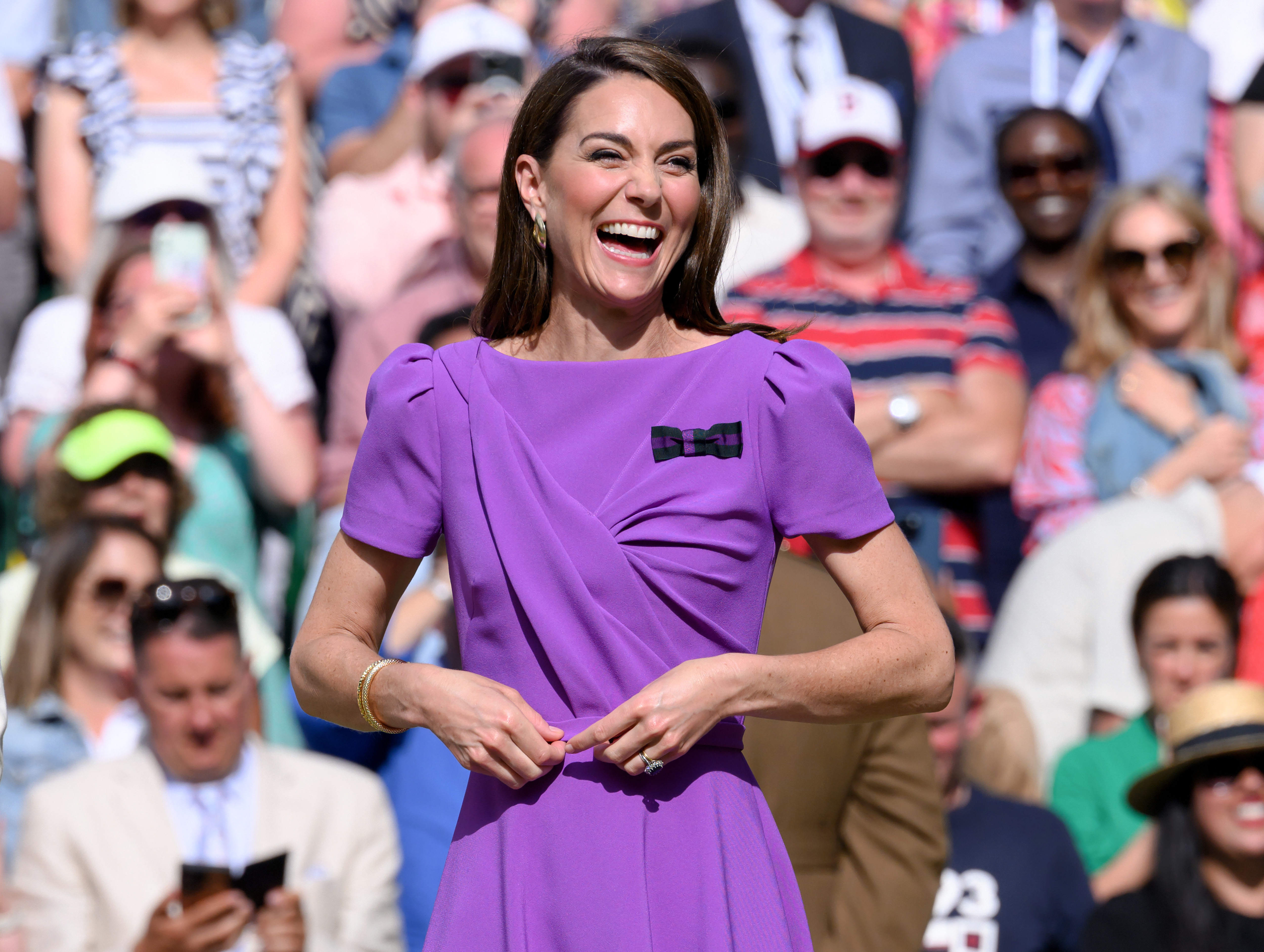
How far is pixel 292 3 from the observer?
26.9 ft

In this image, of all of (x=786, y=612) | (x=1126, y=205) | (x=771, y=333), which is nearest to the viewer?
(x=771, y=333)

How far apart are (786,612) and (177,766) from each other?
2.07 m

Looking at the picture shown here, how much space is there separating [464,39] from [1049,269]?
96.7 inches

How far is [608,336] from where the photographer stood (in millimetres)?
2439

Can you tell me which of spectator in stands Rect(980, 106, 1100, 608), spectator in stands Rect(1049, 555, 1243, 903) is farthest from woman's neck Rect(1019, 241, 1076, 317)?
spectator in stands Rect(1049, 555, 1243, 903)

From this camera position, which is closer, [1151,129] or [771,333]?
[771,333]

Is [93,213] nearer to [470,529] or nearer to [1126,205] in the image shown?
[1126,205]

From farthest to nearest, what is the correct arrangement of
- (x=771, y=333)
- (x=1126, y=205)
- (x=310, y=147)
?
1. (x=310, y=147)
2. (x=1126, y=205)
3. (x=771, y=333)

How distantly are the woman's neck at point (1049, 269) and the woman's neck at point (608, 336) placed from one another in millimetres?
5079

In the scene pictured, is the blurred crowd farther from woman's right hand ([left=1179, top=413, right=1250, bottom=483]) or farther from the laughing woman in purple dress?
the laughing woman in purple dress

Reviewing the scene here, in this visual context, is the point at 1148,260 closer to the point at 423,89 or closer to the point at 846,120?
the point at 846,120

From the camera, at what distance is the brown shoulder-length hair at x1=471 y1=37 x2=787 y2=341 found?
2.42 m

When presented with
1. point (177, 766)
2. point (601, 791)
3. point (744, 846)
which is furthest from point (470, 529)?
point (177, 766)

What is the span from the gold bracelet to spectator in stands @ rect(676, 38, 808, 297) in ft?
15.7
